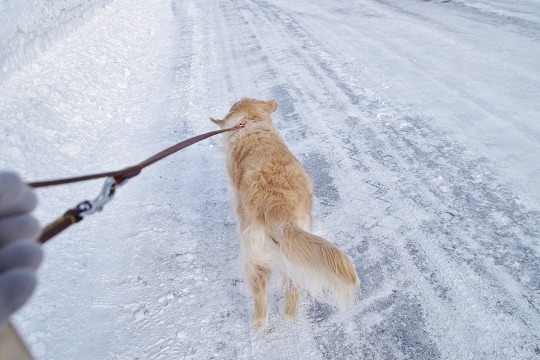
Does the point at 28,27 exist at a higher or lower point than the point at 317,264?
higher

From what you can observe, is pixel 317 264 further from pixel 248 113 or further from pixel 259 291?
pixel 248 113

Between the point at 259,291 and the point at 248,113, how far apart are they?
5.93ft

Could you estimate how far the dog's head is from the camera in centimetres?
357

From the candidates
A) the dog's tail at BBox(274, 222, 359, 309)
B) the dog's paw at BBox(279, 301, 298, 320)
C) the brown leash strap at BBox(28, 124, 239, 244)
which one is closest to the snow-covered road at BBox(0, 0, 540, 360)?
the dog's paw at BBox(279, 301, 298, 320)

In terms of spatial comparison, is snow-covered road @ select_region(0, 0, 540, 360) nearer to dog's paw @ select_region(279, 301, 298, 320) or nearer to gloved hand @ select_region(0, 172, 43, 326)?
dog's paw @ select_region(279, 301, 298, 320)

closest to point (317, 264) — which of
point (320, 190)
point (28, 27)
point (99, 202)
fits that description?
point (99, 202)

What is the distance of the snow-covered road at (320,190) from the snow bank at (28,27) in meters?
0.20

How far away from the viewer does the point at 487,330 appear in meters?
2.38

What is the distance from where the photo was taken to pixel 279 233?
2.17 metres

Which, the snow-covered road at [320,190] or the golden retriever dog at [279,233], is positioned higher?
the golden retriever dog at [279,233]

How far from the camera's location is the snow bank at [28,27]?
580 centimetres

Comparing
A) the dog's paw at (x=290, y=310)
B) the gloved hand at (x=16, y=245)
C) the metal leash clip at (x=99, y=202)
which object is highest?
the gloved hand at (x=16, y=245)

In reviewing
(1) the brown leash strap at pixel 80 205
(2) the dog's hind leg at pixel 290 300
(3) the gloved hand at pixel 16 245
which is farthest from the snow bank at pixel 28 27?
(3) the gloved hand at pixel 16 245

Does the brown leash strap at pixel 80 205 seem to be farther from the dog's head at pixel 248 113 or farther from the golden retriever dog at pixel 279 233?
the dog's head at pixel 248 113
